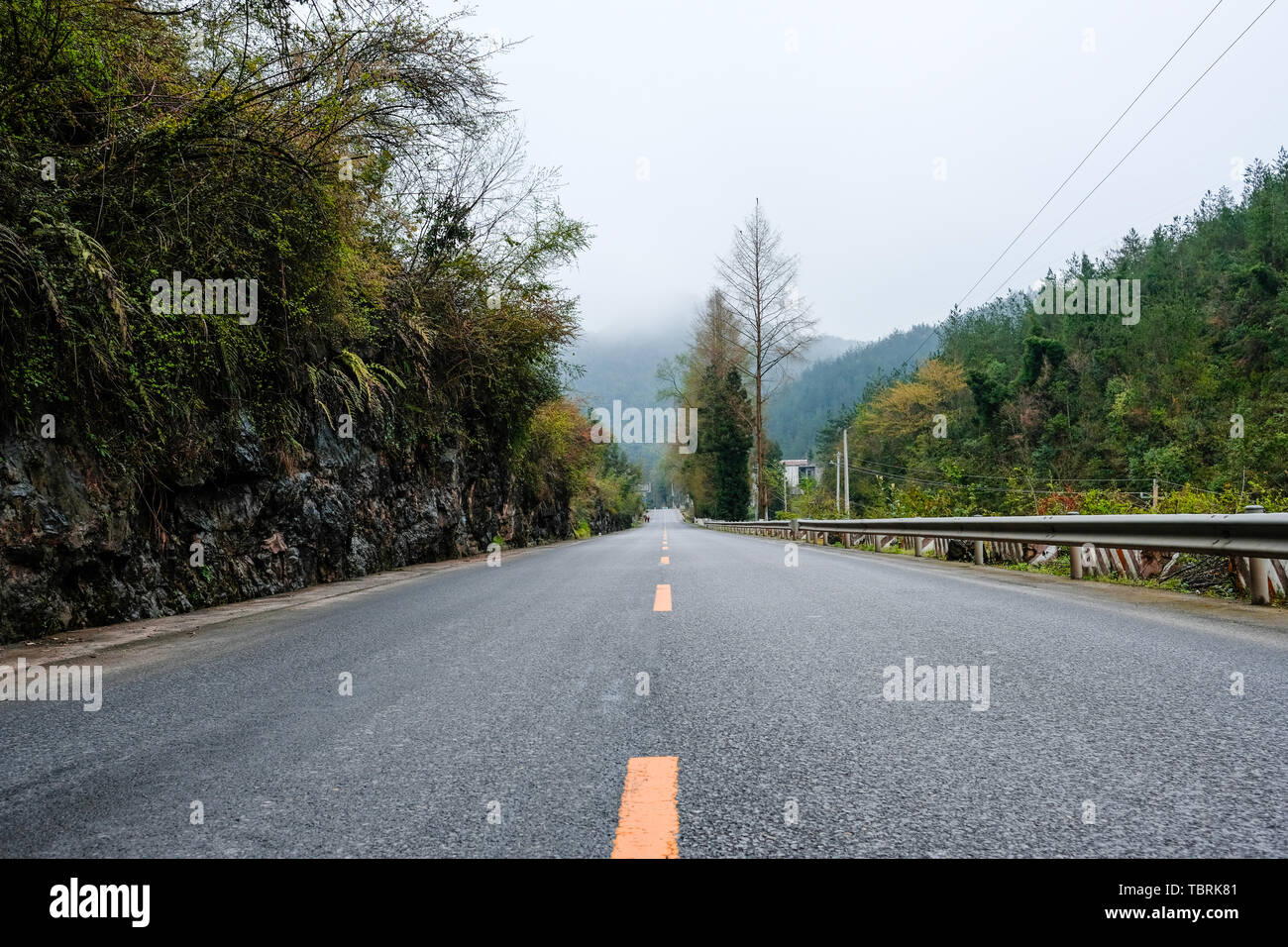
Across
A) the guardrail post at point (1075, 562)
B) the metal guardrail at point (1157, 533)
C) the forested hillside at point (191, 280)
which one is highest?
the forested hillside at point (191, 280)

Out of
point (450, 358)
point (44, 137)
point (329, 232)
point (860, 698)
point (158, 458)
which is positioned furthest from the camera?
point (450, 358)

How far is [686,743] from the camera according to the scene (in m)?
2.53

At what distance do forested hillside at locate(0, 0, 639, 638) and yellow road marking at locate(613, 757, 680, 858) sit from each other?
5.32 metres

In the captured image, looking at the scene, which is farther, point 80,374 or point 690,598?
point 690,598

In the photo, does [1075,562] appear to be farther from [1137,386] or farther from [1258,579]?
[1137,386]

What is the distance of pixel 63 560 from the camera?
5.48 meters

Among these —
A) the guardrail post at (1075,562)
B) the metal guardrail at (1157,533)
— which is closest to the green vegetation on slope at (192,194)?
the metal guardrail at (1157,533)

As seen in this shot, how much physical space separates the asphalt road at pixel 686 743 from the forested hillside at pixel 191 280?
1.94 meters

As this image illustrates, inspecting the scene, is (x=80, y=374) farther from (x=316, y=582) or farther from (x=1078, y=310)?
(x=1078, y=310)

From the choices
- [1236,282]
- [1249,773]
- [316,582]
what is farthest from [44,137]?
[1236,282]

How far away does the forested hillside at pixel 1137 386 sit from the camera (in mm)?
41969

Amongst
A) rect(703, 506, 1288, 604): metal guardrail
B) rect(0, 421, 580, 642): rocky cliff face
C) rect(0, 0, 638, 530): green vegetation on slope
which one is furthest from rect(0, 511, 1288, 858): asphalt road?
rect(0, 0, 638, 530): green vegetation on slope

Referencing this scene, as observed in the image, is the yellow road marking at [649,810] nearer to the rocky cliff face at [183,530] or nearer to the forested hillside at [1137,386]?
the rocky cliff face at [183,530]
